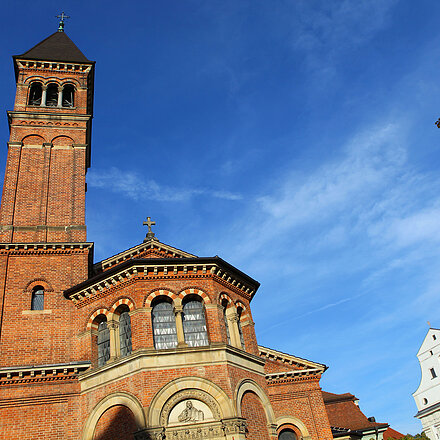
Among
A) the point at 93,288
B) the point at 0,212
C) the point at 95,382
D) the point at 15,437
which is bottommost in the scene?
the point at 15,437

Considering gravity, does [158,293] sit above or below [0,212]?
below

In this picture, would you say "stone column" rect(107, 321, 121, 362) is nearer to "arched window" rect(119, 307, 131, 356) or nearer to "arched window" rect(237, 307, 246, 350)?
"arched window" rect(119, 307, 131, 356)

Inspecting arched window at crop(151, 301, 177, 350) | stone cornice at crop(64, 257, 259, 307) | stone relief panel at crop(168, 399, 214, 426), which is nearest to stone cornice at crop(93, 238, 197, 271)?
stone cornice at crop(64, 257, 259, 307)

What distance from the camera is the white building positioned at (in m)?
48.2

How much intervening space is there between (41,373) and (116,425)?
3862 mm

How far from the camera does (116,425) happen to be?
1622cm

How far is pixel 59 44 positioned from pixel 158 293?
24067mm

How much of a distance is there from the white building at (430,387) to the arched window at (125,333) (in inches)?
1679

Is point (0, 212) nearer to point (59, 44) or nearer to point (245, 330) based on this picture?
point (245, 330)

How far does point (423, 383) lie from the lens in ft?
170

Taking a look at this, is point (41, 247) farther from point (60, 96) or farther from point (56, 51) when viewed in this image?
point (56, 51)

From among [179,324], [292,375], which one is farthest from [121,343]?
[292,375]

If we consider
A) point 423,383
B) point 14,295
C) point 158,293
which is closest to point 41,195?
point 14,295

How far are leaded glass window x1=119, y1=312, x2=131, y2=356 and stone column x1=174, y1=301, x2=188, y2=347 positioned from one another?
194cm
